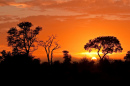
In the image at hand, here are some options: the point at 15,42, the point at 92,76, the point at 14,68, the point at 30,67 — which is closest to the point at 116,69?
the point at 92,76

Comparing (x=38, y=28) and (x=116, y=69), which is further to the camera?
(x=38, y=28)

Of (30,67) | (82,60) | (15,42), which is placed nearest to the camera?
(30,67)

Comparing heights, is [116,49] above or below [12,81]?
above

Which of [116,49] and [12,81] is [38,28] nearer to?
[116,49]

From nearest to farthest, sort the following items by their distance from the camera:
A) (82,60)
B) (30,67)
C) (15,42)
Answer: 1. (30,67)
2. (82,60)
3. (15,42)

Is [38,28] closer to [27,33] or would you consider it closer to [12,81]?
[27,33]

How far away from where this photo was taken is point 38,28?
183 feet

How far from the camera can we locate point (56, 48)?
2356 inches

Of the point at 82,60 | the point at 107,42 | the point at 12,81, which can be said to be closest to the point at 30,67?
the point at 12,81

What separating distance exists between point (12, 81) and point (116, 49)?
52.8 metres

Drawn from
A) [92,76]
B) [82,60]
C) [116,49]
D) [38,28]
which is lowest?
[92,76]

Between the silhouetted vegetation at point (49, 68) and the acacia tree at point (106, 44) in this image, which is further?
the acacia tree at point (106, 44)

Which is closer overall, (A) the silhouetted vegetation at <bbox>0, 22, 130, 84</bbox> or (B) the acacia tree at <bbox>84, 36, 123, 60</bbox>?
(A) the silhouetted vegetation at <bbox>0, 22, 130, 84</bbox>

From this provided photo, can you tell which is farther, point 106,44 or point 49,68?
point 106,44
